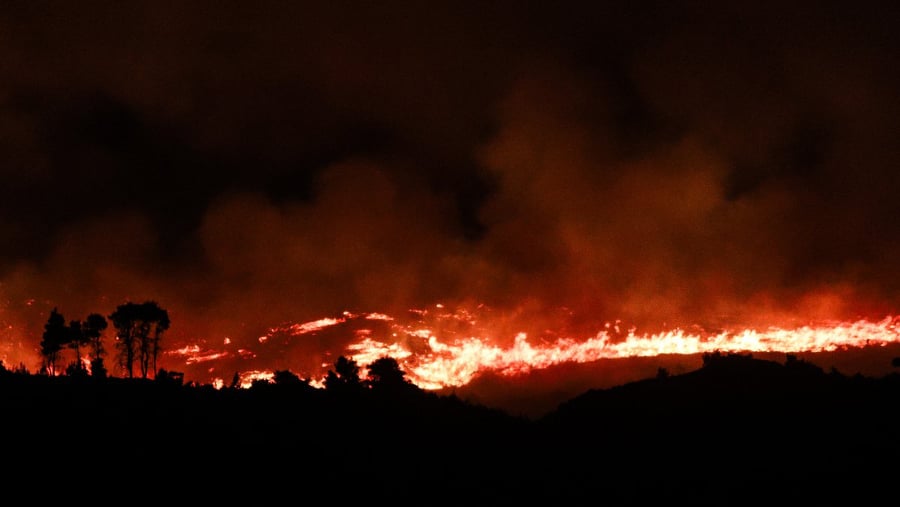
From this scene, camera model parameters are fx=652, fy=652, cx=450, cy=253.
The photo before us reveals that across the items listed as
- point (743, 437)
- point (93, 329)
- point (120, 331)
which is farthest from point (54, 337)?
point (743, 437)

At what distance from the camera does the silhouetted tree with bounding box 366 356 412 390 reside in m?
36.8

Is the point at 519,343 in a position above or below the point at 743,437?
above

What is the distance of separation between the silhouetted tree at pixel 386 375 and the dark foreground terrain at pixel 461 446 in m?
6.24

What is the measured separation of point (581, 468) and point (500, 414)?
9.85 meters

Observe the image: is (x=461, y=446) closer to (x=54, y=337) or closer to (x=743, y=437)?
(x=743, y=437)

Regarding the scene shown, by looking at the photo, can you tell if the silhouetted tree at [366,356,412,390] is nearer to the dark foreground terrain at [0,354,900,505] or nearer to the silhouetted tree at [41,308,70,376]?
the dark foreground terrain at [0,354,900,505]

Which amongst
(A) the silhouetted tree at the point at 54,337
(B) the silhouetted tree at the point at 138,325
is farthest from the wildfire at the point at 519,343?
(A) the silhouetted tree at the point at 54,337

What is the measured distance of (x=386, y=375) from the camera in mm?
39906

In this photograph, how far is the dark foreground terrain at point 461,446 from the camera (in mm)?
19141

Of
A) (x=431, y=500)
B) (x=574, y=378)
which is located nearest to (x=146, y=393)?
(x=431, y=500)

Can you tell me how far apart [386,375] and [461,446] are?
529 inches

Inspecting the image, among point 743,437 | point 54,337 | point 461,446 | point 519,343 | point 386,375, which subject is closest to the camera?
point 743,437

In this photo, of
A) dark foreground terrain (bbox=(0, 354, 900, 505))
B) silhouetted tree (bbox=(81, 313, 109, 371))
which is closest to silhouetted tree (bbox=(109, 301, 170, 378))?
silhouetted tree (bbox=(81, 313, 109, 371))

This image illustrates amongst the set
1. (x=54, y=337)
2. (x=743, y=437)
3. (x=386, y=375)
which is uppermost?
(x=54, y=337)
